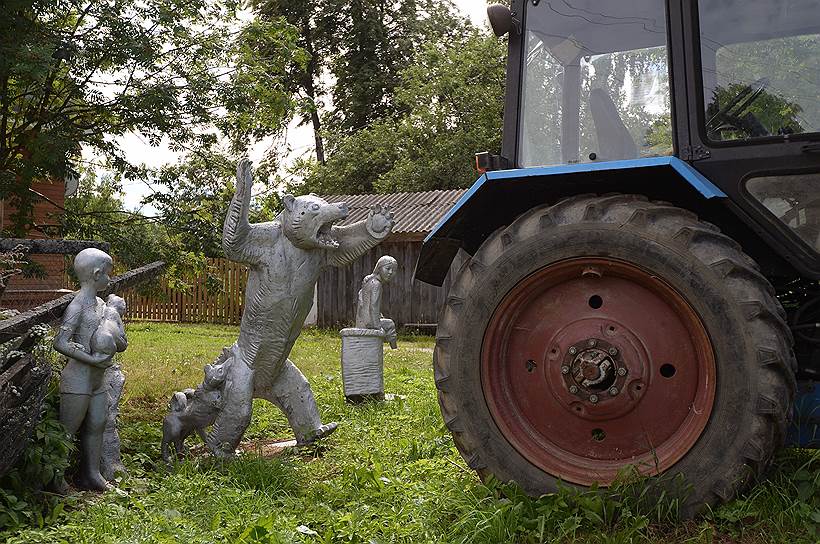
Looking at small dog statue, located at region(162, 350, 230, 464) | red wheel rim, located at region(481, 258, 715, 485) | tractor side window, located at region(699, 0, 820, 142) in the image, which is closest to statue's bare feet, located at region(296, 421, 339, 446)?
small dog statue, located at region(162, 350, 230, 464)

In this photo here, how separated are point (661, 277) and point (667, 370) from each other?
41 cm

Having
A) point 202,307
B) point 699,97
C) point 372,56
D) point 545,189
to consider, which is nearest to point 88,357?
point 545,189

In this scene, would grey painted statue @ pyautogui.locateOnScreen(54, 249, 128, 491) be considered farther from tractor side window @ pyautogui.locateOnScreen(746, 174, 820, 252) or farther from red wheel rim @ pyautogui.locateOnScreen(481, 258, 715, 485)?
tractor side window @ pyautogui.locateOnScreen(746, 174, 820, 252)

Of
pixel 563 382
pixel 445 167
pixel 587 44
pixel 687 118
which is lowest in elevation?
pixel 563 382

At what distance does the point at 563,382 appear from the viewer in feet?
10.9

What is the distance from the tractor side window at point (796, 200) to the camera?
10.5 ft

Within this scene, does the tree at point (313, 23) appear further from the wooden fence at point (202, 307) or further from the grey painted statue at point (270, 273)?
the grey painted statue at point (270, 273)

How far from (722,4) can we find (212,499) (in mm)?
3359

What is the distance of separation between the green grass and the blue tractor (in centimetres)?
15

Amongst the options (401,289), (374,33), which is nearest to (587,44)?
(401,289)

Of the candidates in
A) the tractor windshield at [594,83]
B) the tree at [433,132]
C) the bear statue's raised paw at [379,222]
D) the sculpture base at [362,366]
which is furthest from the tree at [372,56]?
the tractor windshield at [594,83]

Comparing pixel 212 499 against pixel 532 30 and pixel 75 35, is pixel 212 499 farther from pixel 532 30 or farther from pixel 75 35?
pixel 75 35

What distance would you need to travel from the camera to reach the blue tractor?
299 cm

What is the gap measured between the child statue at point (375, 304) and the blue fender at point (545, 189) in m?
4.00
